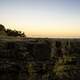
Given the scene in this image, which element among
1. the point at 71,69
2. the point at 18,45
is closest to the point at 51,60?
the point at 71,69

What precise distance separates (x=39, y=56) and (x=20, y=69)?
1683mm

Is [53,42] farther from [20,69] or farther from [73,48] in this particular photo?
[20,69]

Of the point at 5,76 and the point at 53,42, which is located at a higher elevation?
the point at 53,42

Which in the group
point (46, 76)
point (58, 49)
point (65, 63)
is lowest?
point (46, 76)

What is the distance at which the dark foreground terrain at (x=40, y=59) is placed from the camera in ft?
39.6

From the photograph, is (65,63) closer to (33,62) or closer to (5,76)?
(33,62)

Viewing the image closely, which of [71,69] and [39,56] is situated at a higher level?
[39,56]

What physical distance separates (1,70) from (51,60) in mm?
3745

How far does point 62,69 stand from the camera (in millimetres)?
12953

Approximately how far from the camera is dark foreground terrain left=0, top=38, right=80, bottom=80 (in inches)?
476

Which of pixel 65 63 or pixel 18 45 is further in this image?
pixel 65 63

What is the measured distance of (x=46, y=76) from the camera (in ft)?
41.8

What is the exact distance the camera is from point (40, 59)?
12555 millimetres

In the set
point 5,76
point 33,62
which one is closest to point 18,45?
point 33,62
